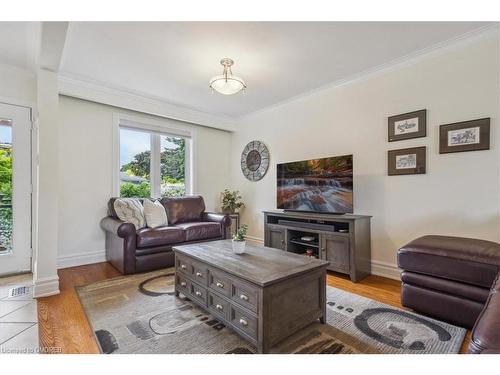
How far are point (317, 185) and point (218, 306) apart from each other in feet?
6.84

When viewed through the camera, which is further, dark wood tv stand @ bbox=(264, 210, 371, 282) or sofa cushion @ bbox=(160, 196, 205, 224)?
sofa cushion @ bbox=(160, 196, 205, 224)

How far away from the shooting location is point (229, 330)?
5.74ft

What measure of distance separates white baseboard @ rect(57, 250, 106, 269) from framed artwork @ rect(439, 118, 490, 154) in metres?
4.38

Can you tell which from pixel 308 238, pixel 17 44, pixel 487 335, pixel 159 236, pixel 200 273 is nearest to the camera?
pixel 487 335

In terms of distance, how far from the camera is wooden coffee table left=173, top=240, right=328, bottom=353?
1.51 m

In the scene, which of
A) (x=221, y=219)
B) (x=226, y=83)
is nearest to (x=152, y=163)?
(x=221, y=219)

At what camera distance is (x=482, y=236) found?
7.57 ft

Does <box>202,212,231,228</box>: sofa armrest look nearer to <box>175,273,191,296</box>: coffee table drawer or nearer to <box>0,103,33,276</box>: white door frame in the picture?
<box>175,273,191,296</box>: coffee table drawer

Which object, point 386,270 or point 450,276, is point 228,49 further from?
point 386,270

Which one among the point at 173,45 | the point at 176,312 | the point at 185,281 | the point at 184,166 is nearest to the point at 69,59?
the point at 173,45

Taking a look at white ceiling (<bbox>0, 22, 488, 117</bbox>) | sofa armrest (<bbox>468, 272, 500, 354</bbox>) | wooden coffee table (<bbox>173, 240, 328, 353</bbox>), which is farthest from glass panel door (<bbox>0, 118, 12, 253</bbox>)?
sofa armrest (<bbox>468, 272, 500, 354</bbox>)

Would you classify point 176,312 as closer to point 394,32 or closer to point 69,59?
point 69,59

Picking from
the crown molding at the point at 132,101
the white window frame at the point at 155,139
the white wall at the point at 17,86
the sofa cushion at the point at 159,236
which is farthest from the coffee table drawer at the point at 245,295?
the white wall at the point at 17,86

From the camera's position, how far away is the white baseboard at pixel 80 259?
3.25 metres
